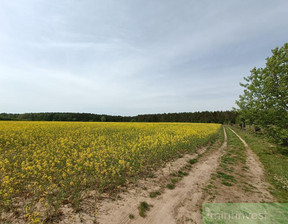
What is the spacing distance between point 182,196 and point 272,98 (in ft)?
39.7

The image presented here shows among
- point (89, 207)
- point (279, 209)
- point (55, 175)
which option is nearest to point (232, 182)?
point (279, 209)

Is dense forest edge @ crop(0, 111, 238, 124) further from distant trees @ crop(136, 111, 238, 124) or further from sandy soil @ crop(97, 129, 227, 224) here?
sandy soil @ crop(97, 129, 227, 224)

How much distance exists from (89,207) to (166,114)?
97743 millimetres

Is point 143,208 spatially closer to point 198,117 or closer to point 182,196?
point 182,196

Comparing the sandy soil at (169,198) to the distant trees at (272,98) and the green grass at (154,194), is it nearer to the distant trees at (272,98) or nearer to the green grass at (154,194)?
the green grass at (154,194)

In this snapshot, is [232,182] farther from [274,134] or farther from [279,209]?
[274,134]

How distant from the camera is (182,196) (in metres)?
4.26

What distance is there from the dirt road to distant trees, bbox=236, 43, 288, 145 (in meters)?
6.32

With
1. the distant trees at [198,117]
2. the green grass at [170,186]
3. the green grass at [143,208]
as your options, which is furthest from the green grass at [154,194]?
the distant trees at [198,117]

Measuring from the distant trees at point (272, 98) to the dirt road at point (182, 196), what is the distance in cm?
632

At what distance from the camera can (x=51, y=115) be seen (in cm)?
7500

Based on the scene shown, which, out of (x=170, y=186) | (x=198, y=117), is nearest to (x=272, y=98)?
(x=170, y=186)

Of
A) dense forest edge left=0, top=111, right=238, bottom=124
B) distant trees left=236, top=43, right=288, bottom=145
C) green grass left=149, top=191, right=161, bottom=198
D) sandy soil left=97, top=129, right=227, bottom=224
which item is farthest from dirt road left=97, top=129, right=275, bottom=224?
dense forest edge left=0, top=111, right=238, bottom=124

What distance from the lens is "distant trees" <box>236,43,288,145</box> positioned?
9.98 metres
